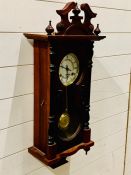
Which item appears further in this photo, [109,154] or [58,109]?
[109,154]

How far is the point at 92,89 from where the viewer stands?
131 cm

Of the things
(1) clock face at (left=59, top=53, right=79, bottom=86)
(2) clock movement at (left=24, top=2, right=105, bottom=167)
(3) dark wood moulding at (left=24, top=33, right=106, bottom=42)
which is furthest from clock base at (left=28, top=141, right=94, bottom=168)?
(3) dark wood moulding at (left=24, top=33, right=106, bottom=42)

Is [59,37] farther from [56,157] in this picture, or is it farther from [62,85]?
[56,157]

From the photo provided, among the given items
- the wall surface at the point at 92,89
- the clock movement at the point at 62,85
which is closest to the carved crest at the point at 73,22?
the clock movement at the point at 62,85

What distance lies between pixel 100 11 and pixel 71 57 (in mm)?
A: 367

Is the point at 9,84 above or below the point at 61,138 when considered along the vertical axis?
above

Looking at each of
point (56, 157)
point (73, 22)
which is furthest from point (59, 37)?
point (56, 157)

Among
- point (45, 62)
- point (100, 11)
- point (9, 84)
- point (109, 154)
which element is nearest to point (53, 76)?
point (45, 62)

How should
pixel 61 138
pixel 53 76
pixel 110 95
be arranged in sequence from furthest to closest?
pixel 110 95
pixel 61 138
pixel 53 76

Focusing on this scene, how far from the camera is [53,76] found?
36.7 inches

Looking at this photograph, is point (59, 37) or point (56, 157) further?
point (56, 157)

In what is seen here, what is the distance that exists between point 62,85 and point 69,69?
2.6 inches

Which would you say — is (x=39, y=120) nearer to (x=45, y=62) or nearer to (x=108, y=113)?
(x=45, y=62)

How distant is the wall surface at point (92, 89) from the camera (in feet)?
3.13
